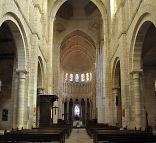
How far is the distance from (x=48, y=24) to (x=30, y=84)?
1311 centimetres

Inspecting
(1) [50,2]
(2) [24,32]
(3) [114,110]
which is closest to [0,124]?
(2) [24,32]

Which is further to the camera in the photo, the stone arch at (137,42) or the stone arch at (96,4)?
the stone arch at (96,4)

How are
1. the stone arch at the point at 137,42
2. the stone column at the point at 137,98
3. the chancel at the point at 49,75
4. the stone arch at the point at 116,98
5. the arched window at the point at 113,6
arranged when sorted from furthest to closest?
the arched window at the point at 113,6
the stone arch at the point at 116,98
the stone column at the point at 137,98
the stone arch at the point at 137,42
the chancel at the point at 49,75

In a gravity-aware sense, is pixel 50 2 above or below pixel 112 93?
above

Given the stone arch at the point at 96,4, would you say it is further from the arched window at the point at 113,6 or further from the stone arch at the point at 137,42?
the stone arch at the point at 137,42

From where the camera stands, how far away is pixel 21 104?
57.4ft

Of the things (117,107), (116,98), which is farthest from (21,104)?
(117,107)

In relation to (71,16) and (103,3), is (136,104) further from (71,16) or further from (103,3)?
(71,16)

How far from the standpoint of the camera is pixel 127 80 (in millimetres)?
18234

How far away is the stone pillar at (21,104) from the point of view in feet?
56.5

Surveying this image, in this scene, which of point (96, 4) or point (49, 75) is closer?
point (49, 75)

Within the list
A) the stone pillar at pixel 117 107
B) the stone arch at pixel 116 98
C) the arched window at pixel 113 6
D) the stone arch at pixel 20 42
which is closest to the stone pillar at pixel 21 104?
the stone arch at pixel 20 42

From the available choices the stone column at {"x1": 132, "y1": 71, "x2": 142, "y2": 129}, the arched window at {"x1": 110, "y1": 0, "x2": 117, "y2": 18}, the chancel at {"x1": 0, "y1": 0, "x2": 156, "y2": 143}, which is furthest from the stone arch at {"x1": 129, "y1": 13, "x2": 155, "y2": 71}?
the arched window at {"x1": 110, "y1": 0, "x2": 117, "y2": 18}

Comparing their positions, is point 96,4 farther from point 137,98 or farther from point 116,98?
point 137,98
